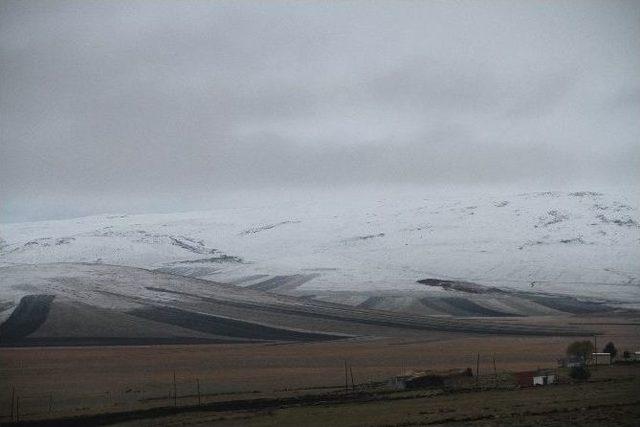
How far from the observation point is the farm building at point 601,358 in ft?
159

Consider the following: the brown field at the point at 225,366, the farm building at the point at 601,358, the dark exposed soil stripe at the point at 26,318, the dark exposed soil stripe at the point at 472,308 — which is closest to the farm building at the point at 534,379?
the brown field at the point at 225,366

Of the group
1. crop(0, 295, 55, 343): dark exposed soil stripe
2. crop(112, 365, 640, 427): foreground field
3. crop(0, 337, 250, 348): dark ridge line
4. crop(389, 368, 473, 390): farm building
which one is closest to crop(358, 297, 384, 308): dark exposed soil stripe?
crop(0, 337, 250, 348): dark ridge line

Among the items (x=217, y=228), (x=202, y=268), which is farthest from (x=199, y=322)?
(x=217, y=228)

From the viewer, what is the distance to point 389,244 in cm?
15300

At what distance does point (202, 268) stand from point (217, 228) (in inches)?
1995

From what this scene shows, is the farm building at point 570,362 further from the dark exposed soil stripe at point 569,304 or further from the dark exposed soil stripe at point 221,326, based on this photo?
the dark exposed soil stripe at point 569,304

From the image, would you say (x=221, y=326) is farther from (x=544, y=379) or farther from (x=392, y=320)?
(x=544, y=379)

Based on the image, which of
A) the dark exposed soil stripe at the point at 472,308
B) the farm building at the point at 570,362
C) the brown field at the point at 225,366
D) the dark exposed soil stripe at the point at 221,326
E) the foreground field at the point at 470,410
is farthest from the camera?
the dark exposed soil stripe at the point at 472,308

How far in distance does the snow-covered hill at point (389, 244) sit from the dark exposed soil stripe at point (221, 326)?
30.5 metres

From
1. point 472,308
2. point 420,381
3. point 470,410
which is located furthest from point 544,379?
point 472,308

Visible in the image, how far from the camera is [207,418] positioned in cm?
3269

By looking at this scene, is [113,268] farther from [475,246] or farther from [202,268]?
[475,246]

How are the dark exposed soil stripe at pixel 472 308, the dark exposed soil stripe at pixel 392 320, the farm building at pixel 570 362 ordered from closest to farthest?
the farm building at pixel 570 362, the dark exposed soil stripe at pixel 392 320, the dark exposed soil stripe at pixel 472 308

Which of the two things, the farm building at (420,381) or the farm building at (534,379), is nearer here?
the farm building at (534,379)
